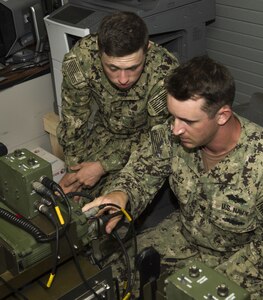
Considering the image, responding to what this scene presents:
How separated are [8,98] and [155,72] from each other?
123cm

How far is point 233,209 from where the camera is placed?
1.79 meters

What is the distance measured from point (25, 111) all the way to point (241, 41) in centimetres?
141

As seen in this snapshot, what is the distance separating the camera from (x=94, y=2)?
9.31 feet

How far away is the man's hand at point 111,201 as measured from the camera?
1646 mm

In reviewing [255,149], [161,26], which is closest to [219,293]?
[255,149]

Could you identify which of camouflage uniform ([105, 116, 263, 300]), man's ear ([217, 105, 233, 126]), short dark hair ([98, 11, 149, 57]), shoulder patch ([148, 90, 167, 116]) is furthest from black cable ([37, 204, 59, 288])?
shoulder patch ([148, 90, 167, 116])

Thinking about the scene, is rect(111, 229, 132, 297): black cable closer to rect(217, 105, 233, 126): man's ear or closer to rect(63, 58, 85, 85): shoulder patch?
rect(217, 105, 233, 126): man's ear

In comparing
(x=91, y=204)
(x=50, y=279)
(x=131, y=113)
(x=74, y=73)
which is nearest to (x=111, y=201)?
(x=91, y=204)

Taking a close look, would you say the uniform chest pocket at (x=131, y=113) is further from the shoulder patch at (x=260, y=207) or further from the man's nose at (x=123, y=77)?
the shoulder patch at (x=260, y=207)

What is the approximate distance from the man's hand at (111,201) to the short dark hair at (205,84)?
41cm

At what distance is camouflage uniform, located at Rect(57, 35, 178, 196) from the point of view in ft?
7.75

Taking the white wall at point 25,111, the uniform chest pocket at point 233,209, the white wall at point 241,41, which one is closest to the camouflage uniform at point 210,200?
the uniform chest pocket at point 233,209

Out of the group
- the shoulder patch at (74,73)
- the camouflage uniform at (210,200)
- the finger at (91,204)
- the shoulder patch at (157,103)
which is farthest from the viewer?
the shoulder patch at (74,73)

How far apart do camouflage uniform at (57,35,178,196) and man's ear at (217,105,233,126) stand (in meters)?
0.62
